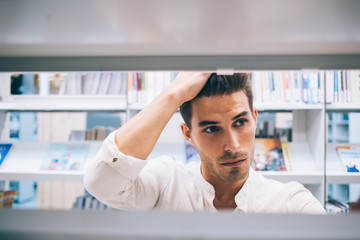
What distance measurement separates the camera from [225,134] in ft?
4.12

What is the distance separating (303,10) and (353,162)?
2.10 metres

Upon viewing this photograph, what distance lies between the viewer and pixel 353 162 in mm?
2027

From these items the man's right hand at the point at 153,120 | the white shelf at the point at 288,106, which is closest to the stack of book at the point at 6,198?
the man's right hand at the point at 153,120

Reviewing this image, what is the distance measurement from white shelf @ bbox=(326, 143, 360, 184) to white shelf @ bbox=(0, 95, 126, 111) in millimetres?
1698

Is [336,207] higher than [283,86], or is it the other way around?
[283,86]

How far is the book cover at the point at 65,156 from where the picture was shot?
218 centimetres

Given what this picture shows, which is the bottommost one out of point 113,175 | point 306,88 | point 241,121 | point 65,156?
point 65,156

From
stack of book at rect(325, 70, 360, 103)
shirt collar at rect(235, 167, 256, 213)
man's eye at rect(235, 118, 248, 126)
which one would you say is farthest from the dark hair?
stack of book at rect(325, 70, 360, 103)

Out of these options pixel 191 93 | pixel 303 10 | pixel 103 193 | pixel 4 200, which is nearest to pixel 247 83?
pixel 191 93

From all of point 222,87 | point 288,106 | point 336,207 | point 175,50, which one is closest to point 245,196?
point 222,87

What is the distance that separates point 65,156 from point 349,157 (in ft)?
7.75

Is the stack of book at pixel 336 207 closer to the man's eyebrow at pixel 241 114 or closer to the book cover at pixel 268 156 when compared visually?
Result: the book cover at pixel 268 156

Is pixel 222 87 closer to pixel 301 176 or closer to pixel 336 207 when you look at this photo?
pixel 301 176

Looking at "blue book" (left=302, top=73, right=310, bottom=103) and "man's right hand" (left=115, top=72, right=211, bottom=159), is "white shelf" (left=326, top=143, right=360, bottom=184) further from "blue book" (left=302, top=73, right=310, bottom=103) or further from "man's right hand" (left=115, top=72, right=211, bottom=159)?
"man's right hand" (left=115, top=72, right=211, bottom=159)
